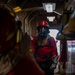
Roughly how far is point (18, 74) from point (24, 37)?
1136mm

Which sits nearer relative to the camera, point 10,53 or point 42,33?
point 10,53

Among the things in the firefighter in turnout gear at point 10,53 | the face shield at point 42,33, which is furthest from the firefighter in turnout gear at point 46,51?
the firefighter in turnout gear at point 10,53

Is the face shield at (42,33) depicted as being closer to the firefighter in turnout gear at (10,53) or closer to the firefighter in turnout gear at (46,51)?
the firefighter in turnout gear at (46,51)

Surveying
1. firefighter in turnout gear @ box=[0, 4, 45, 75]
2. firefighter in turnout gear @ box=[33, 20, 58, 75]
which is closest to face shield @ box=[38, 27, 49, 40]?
firefighter in turnout gear @ box=[33, 20, 58, 75]

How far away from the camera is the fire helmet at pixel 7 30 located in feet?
5.41

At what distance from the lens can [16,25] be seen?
5.78ft

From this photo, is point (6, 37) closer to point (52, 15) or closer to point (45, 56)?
point (45, 56)

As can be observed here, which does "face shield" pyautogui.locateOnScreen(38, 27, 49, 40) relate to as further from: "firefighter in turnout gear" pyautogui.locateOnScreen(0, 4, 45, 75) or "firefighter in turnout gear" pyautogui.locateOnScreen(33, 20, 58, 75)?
Answer: "firefighter in turnout gear" pyautogui.locateOnScreen(0, 4, 45, 75)

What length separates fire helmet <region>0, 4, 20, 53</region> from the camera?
1.65 m

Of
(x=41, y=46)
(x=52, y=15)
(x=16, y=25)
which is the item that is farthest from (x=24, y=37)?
(x=52, y=15)

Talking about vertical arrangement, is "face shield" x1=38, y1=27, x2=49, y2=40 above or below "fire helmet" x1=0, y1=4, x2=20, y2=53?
below

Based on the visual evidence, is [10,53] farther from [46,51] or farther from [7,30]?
[46,51]

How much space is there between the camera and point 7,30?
5.46 ft

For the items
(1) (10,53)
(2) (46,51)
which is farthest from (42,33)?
(1) (10,53)
